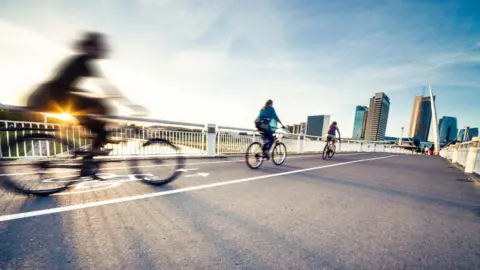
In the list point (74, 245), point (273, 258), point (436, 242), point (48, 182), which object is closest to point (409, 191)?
point (436, 242)

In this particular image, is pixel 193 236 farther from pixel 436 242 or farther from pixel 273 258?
pixel 436 242

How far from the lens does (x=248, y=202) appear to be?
279 cm

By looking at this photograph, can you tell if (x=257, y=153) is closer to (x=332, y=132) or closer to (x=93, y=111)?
(x=93, y=111)

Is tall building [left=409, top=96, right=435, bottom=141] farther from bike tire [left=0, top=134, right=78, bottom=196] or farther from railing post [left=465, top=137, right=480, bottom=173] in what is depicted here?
bike tire [left=0, top=134, right=78, bottom=196]

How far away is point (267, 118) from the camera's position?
19.8 ft

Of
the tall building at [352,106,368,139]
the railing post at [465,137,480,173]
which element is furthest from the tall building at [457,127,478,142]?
the tall building at [352,106,368,139]

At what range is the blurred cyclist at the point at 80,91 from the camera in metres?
2.80

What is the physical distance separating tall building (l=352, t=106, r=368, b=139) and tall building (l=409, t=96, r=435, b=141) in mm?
32917

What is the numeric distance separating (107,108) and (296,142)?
12116 millimetres

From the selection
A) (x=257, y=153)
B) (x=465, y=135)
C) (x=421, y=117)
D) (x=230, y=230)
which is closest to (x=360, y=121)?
(x=421, y=117)

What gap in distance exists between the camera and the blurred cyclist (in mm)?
2801

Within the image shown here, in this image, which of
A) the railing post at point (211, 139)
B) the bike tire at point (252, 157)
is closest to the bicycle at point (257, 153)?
the bike tire at point (252, 157)

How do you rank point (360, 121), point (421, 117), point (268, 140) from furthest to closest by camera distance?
point (360, 121) → point (421, 117) → point (268, 140)

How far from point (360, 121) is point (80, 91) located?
22017 centimetres
